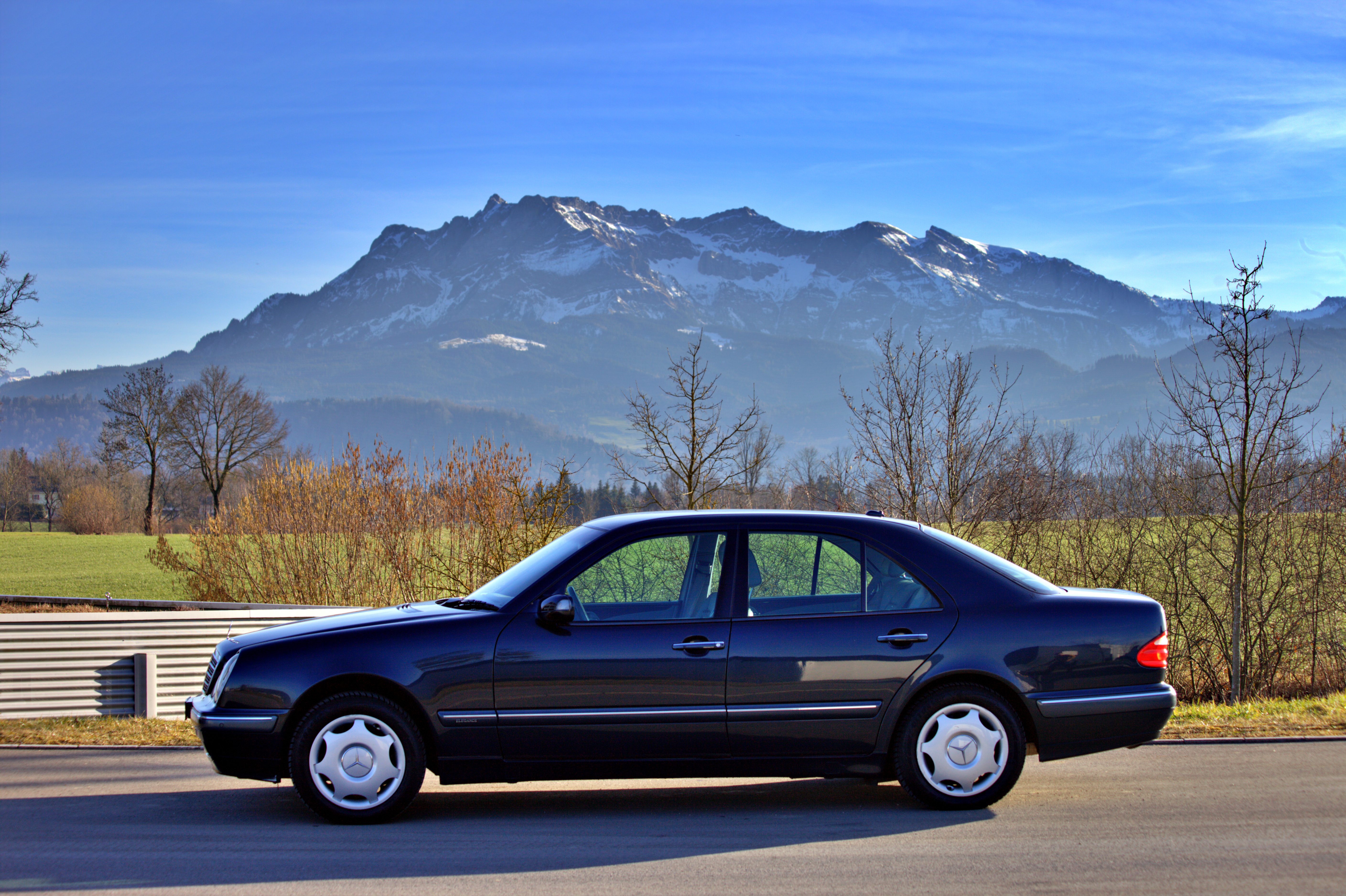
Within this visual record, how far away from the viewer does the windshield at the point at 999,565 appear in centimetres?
586

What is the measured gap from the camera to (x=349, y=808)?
538cm

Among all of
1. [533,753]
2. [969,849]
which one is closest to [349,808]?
[533,753]

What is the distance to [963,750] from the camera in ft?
18.4

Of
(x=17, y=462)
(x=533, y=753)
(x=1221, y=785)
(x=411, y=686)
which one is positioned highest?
(x=17, y=462)

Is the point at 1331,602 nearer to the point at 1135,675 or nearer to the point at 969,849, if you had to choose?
the point at 1135,675

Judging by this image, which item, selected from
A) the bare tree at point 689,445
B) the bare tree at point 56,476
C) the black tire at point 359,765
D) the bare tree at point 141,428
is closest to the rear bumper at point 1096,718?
the black tire at point 359,765

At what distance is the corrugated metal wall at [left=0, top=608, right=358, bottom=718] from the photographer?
8812 mm

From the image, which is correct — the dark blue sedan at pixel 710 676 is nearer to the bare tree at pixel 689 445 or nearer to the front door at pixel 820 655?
the front door at pixel 820 655

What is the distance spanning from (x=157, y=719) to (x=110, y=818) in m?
3.72

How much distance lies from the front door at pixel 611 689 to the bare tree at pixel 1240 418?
9659mm

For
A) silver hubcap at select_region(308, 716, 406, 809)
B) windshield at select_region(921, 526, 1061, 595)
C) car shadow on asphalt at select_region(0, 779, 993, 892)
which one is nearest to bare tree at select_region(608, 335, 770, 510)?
windshield at select_region(921, 526, 1061, 595)

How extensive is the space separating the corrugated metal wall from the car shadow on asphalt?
2931 mm

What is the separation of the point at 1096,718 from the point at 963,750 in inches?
29.9

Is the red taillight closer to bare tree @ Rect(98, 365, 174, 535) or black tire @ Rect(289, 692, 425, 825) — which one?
black tire @ Rect(289, 692, 425, 825)
